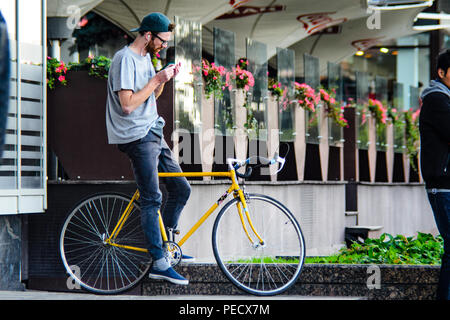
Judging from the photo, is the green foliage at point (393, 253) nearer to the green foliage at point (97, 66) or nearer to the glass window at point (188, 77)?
the glass window at point (188, 77)

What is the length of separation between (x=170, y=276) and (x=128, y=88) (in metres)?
1.41

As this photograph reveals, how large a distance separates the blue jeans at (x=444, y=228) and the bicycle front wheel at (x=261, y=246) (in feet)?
3.28

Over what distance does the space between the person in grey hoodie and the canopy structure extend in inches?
181

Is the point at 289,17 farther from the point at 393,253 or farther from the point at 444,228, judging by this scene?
the point at 444,228

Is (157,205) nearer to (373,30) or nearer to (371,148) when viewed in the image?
(371,148)

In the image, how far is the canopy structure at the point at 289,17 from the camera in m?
16.8

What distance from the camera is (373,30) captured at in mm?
25766

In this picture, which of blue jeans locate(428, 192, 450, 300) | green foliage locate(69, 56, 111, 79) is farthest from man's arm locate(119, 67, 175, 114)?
blue jeans locate(428, 192, 450, 300)

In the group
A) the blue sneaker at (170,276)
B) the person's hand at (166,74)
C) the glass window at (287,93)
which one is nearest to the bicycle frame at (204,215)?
the blue sneaker at (170,276)

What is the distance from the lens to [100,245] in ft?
23.8

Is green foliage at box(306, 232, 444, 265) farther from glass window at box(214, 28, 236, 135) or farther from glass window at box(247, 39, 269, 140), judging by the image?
glass window at box(247, 39, 269, 140)

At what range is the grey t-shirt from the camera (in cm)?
604

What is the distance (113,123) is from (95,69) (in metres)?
1.65
